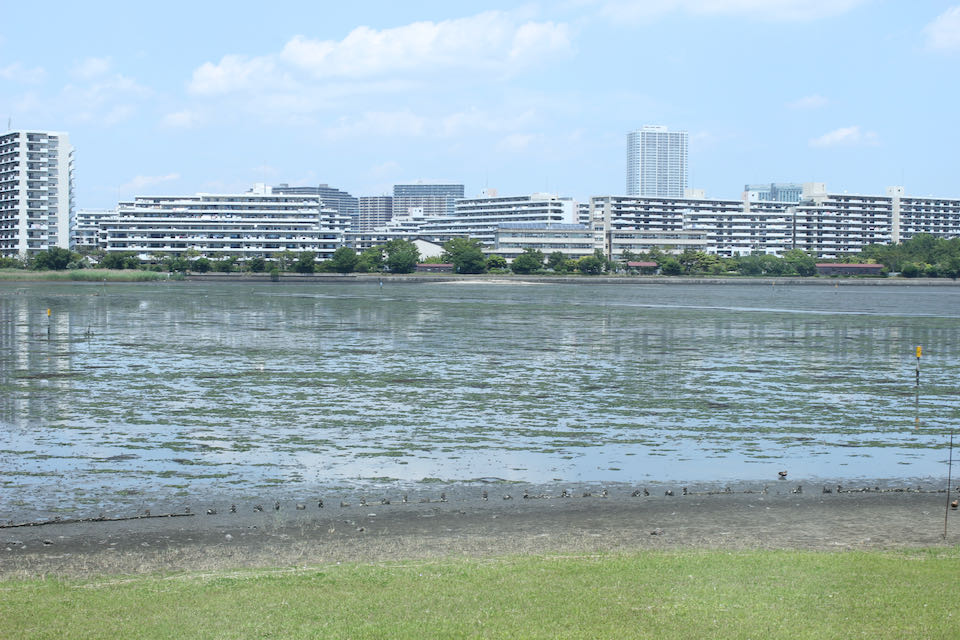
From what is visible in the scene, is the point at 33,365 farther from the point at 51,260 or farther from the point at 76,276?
the point at 51,260

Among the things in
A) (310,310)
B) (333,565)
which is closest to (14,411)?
(333,565)

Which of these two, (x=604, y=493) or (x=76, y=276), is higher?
(x=76, y=276)

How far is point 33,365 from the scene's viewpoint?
41938 millimetres

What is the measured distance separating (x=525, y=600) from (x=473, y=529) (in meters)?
5.34

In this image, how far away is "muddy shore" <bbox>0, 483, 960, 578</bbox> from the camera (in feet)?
47.9

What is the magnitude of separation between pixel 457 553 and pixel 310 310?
79358 mm

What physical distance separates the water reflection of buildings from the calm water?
17cm

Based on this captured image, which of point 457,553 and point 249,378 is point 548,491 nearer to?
point 457,553

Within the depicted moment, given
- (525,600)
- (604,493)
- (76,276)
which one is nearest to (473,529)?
(604,493)

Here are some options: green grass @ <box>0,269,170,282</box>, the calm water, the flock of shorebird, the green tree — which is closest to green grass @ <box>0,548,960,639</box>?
the flock of shorebird

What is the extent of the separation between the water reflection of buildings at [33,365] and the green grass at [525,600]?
18330mm

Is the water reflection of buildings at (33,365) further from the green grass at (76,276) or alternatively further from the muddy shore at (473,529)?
the green grass at (76,276)

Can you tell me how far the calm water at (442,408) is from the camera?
21859 millimetres

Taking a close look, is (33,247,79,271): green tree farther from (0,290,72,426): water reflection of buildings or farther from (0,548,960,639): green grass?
(0,548,960,639): green grass
